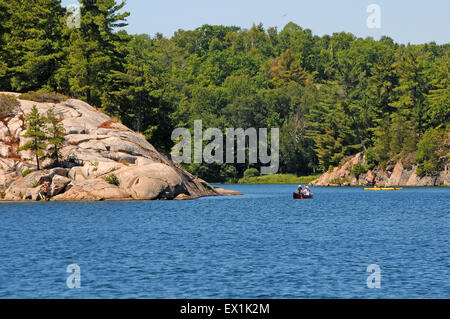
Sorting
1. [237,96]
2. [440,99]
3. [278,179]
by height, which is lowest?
[278,179]

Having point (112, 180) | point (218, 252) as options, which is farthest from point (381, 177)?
point (218, 252)

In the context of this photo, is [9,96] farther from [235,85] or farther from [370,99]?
[235,85]

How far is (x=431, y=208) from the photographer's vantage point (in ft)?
228

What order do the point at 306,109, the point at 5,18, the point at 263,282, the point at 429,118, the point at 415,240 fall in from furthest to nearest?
1. the point at 306,109
2. the point at 429,118
3. the point at 5,18
4. the point at 415,240
5. the point at 263,282

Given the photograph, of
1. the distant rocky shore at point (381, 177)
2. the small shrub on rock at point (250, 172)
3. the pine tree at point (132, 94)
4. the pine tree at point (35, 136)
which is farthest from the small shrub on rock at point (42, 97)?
the small shrub on rock at point (250, 172)

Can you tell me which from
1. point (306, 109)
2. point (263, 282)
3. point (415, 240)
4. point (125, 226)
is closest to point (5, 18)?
point (125, 226)

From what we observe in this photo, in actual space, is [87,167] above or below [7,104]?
below

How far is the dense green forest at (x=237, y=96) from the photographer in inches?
3499

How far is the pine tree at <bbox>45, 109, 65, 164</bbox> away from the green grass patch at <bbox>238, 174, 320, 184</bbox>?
89.9 metres

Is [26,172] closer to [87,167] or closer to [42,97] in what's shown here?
[87,167]

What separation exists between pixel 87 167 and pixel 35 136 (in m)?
6.38

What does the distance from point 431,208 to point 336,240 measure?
103ft

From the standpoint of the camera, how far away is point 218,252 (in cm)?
3647

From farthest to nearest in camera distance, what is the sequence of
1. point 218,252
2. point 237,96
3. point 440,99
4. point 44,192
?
point 237,96 → point 440,99 → point 44,192 → point 218,252
